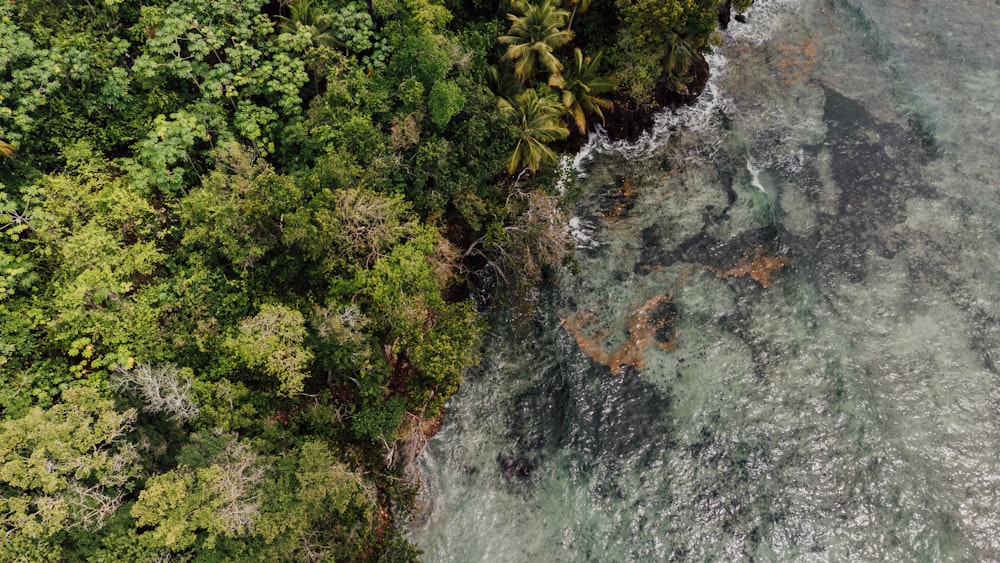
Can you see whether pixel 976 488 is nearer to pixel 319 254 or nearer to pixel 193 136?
pixel 319 254

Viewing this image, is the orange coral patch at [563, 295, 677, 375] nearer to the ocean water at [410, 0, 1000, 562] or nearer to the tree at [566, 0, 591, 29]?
the ocean water at [410, 0, 1000, 562]

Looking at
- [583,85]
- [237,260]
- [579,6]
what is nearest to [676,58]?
[583,85]

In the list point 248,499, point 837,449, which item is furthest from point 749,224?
point 248,499

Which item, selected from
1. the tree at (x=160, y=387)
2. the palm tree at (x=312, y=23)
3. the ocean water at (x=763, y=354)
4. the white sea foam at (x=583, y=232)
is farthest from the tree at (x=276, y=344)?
the white sea foam at (x=583, y=232)

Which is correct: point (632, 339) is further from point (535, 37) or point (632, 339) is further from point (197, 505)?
point (197, 505)

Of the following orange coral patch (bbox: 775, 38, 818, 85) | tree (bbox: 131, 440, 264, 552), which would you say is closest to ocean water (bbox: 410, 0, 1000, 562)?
orange coral patch (bbox: 775, 38, 818, 85)

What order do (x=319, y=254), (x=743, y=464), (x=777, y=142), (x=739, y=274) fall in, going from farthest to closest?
(x=777, y=142), (x=739, y=274), (x=743, y=464), (x=319, y=254)
